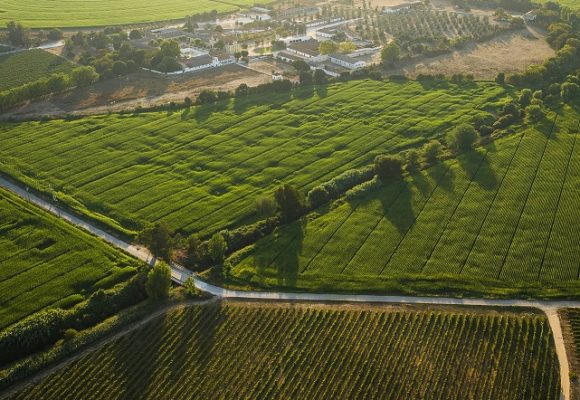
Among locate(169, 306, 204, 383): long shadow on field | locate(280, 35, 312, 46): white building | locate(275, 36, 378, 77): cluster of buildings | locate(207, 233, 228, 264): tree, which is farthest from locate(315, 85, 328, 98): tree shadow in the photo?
locate(169, 306, 204, 383): long shadow on field

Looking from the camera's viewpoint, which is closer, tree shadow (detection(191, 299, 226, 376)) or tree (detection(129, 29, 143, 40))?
tree shadow (detection(191, 299, 226, 376))

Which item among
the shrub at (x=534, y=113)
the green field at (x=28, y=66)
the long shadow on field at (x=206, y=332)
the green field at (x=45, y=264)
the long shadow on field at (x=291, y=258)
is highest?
the shrub at (x=534, y=113)

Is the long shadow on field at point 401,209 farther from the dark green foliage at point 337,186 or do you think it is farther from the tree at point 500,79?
the tree at point 500,79

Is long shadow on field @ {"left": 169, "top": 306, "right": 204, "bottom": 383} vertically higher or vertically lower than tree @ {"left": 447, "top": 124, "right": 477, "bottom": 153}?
lower

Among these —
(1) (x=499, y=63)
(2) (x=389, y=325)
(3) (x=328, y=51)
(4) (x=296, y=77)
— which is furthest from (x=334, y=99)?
(2) (x=389, y=325)

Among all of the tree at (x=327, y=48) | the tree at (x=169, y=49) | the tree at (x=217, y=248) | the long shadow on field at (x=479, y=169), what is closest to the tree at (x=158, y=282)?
the tree at (x=217, y=248)

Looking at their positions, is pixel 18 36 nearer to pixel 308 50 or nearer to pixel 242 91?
pixel 242 91

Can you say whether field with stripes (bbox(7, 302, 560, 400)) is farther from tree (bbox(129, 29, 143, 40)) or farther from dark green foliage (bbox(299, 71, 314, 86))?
tree (bbox(129, 29, 143, 40))
